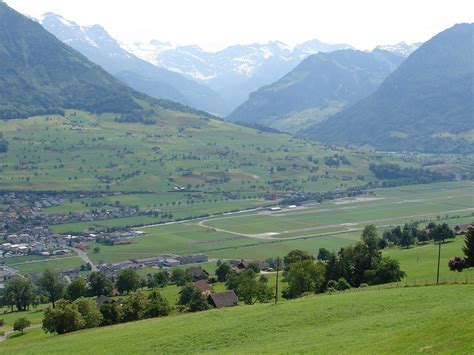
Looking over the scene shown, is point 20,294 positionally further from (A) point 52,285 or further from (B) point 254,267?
(B) point 254,267

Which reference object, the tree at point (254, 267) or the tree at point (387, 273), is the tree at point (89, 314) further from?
the tree at point (254, 267)

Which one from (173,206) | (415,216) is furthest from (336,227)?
(173,206)

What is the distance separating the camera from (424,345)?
3200 cm

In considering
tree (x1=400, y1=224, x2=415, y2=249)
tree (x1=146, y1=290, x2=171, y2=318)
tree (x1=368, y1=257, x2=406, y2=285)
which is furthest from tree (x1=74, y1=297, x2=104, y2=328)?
tree (x1=400, y1=224, x2=415, y2=249)

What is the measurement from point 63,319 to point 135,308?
7.21 meters

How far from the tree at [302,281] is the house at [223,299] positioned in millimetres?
5626

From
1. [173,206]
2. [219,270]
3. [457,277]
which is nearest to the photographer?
[457,277]

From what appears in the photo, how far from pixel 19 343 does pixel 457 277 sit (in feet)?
138

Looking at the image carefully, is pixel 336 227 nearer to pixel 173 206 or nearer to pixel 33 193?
pixel 173 206

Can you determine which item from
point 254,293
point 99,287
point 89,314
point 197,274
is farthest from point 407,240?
point 89,314

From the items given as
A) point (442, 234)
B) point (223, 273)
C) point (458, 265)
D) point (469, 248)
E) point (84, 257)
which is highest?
point (469, 248)

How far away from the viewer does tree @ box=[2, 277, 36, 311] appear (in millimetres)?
90375

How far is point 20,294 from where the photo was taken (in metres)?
90.5

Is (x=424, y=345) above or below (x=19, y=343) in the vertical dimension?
above
